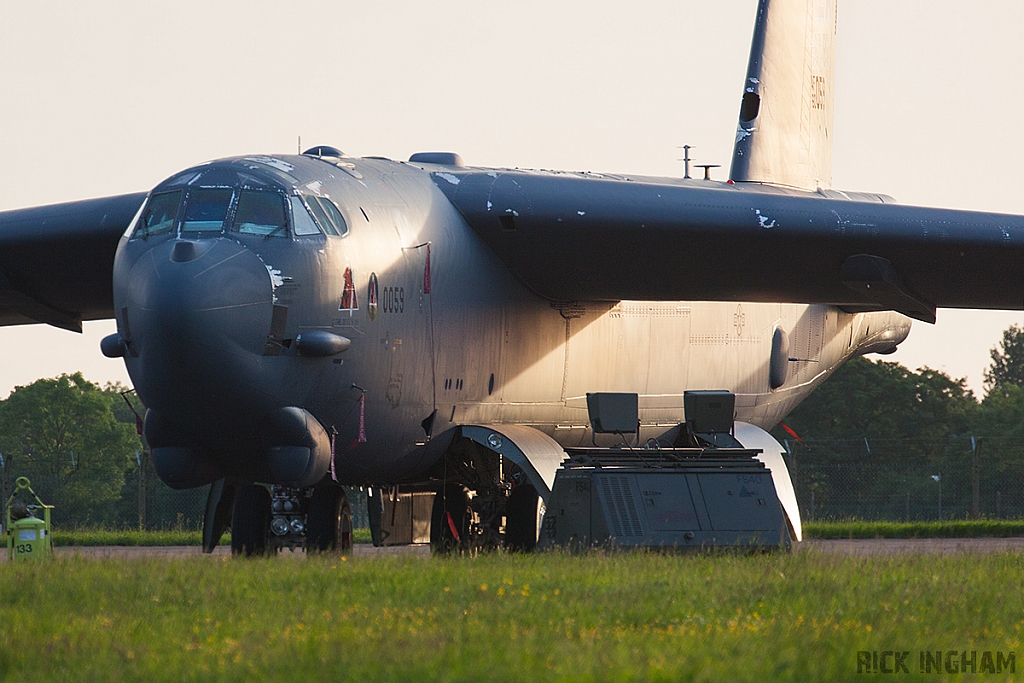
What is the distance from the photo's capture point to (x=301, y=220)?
14664mm

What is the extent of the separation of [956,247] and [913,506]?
1369 inches

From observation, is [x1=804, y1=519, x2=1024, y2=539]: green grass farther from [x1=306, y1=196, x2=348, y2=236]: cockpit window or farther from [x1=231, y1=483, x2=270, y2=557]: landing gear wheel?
[x1=306, y1=196, x2=348, y2=236]: cockpit window

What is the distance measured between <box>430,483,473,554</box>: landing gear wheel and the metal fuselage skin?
74 cm

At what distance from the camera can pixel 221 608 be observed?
408 inches

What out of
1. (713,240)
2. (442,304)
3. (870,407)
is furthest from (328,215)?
(870,407)

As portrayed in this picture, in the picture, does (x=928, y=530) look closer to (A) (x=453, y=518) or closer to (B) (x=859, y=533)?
(B) (x=859, y=533)

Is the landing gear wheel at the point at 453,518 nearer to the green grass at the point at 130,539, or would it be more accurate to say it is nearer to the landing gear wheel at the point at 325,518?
the landing gear wheel at the point at 325,518

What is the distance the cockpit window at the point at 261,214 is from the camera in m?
14.5

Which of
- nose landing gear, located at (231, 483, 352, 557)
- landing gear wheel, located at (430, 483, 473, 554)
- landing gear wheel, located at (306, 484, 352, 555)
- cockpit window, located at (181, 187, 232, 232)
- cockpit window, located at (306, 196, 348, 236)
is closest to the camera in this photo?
cockpit window, located at (181, 187, 232, 232)

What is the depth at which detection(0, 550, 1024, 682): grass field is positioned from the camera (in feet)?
25.8

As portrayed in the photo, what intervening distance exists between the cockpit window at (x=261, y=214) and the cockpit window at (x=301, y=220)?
0.10m

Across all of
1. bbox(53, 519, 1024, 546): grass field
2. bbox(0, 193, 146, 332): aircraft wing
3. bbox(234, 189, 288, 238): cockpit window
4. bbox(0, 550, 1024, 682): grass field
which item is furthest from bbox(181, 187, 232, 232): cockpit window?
bbox(53, 519, 1024, 546): grass field

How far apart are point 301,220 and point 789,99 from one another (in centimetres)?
1335

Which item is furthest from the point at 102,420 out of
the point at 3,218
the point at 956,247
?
the point at 956,247
